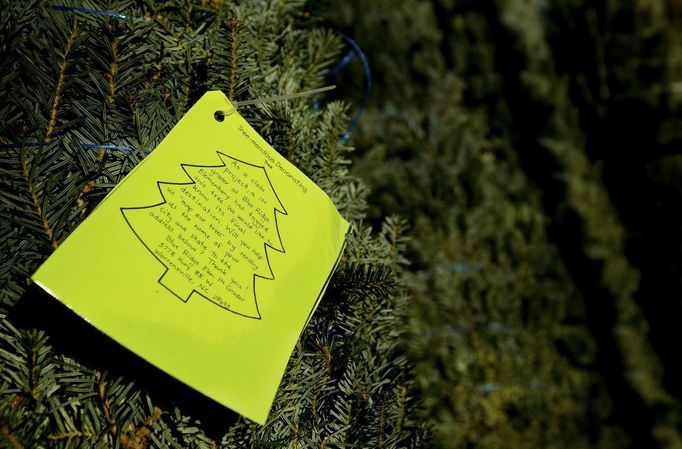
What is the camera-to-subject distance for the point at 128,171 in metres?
0.51

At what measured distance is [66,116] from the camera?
505 millimetres

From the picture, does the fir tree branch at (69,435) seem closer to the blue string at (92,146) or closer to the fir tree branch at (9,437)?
the fir tree branch at (9,437)

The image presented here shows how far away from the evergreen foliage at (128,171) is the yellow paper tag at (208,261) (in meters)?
→ 0.03

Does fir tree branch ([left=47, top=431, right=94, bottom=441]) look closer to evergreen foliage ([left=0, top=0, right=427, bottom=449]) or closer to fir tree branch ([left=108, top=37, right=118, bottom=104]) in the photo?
evergreen foliage ([left=0, top=0, right=427, bottom=449])

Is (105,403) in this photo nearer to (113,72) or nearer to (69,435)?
(69,435)

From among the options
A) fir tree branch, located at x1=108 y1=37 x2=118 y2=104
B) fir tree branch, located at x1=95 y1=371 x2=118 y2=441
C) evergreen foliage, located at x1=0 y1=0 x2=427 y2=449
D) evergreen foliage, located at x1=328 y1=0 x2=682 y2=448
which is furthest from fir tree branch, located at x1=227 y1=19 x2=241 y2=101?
evergreen foliage, located at x1=328 y1=0 x2=682 y2=448

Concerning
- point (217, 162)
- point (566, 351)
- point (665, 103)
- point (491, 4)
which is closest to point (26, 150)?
point (217, 162)

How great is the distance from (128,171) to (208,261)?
12cm

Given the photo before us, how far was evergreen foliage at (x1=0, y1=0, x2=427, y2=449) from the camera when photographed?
45 cm

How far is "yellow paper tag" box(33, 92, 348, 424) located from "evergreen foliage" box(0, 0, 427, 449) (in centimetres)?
3

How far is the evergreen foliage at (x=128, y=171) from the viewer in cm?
45

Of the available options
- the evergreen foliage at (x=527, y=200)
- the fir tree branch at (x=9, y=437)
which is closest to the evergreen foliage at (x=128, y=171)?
A: the fir tree branch at (x=9, y=437)

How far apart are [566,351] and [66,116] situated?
53.6 inches

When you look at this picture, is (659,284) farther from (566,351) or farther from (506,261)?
(506,261)
